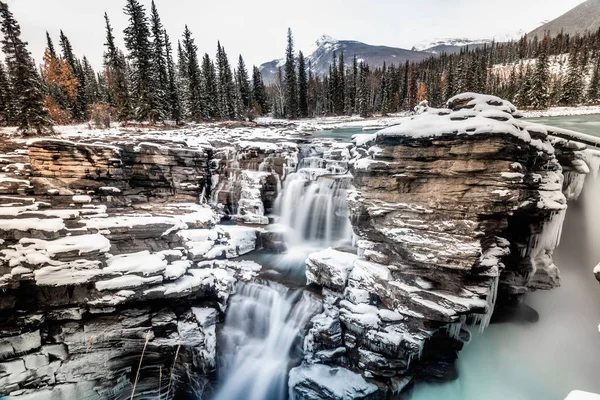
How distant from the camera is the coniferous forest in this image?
21.5m

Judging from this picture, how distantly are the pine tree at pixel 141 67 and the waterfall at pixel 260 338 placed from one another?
25.7 metres

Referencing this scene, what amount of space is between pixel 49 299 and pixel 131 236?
8.48ft

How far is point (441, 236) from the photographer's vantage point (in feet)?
23.6

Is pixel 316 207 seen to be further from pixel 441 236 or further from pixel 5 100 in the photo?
pixel 5 100

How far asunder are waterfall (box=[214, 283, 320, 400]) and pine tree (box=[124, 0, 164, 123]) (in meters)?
25.7

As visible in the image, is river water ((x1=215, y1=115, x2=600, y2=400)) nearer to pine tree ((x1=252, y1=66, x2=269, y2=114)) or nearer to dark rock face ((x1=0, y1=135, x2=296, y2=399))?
dark rock face ((x1=0, y1=135, x2=296, y2=399))

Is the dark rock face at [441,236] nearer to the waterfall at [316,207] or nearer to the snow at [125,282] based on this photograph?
the waterfall at [316,207]

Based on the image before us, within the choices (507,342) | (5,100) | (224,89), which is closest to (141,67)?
(5,100)

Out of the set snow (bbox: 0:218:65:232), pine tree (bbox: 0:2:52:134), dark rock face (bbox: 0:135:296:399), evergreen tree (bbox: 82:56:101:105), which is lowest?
dark rock face (bbox: 0:135:296:399)

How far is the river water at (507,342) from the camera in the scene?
7156mm

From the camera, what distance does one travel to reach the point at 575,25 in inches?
7569

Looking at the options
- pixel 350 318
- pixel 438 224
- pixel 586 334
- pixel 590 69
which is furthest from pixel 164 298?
pixel 590 69

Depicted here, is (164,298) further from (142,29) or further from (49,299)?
(142,29)

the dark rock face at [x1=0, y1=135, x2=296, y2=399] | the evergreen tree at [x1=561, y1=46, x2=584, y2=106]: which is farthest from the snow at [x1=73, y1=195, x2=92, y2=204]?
the evergreen tree at [x1=561, y1=46, x2=584, y2=106]
